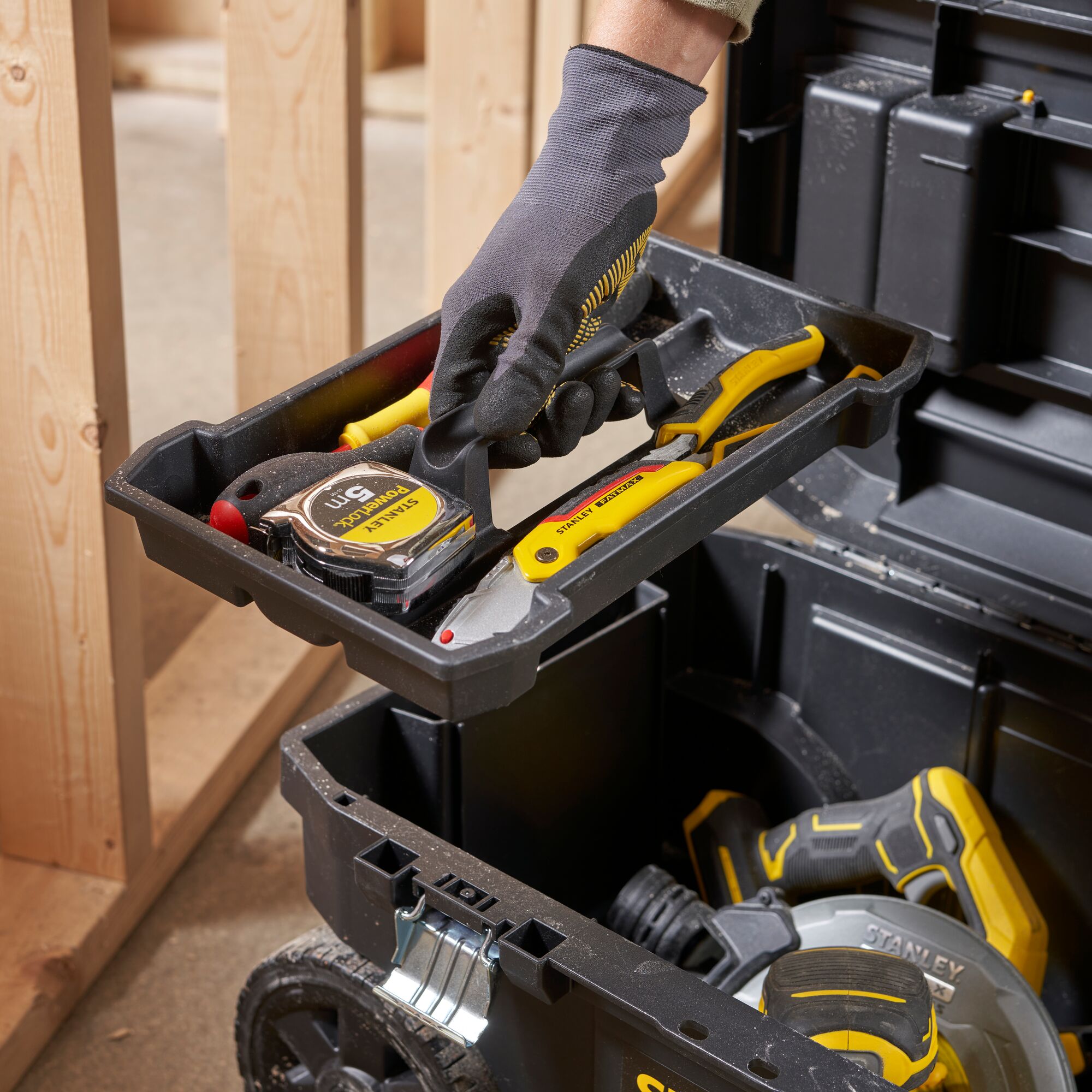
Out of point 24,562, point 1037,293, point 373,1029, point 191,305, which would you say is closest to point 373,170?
point 191,305

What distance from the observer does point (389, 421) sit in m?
0.86

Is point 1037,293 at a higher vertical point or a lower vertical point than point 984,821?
higher

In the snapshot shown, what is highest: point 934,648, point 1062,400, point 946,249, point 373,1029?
point 946,249

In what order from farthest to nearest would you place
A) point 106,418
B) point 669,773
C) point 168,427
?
1. point 168,427
2. point 669,773
3. point 106,418

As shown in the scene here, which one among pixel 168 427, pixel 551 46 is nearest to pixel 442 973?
pixel 168 427

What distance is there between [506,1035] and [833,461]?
2.03 ft

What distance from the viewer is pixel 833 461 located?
120 centimetres

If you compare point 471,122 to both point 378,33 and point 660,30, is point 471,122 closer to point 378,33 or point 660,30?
point 660,30

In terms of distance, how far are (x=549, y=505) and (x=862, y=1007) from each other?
0.35 meters

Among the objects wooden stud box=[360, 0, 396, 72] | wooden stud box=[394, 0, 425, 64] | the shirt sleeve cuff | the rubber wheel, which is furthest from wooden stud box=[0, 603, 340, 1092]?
wooden stud box=[394, 0, 425, 64]

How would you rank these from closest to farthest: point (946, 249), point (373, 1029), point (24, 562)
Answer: point (373, 1029) → point (946, 249) → point (24, 562)

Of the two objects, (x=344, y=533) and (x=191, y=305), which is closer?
(x=344, y=533)

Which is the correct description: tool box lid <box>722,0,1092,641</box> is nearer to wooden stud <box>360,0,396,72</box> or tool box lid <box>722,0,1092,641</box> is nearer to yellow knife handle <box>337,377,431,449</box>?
yellow knife handle <box>337,377,431,449</box>

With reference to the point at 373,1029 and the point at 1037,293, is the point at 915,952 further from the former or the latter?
the point at 1037,293
